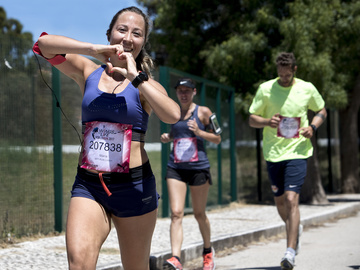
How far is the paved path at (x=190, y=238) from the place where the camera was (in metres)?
6.97

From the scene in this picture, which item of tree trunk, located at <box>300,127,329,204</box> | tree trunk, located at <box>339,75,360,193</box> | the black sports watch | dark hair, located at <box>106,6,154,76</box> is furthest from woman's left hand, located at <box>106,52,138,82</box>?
tree trunk, located at <box>339,75,360,193</box>

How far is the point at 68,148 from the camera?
968 cm

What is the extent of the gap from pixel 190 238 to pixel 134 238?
5.54 m

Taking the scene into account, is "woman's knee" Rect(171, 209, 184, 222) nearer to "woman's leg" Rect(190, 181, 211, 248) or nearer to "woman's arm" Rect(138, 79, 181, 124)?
"woman's leg" Rect(190, 181, 211, 248)

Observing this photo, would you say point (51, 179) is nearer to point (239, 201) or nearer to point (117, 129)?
point (117, 129)

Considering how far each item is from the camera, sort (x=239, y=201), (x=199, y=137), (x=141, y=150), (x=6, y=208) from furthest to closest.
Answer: (x=239, y=201) < (x=6, y=208) < (x=199, y=137) < (x=141, y=150)

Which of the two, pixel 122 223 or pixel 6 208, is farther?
pixel 6 208

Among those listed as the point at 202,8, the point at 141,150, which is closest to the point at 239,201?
the point at 202,8

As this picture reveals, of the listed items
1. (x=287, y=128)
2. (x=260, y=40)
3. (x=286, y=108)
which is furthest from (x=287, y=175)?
(x=260, y=40)

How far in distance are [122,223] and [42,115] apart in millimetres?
5845

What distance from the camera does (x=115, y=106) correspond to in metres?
3.71

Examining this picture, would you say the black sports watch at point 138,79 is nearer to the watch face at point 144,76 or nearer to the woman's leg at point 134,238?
the watch face at point 144,76

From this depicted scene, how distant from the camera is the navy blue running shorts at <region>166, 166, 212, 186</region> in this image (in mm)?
7355

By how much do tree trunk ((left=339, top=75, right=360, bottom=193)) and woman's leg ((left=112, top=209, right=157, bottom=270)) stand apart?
54.3 feet
